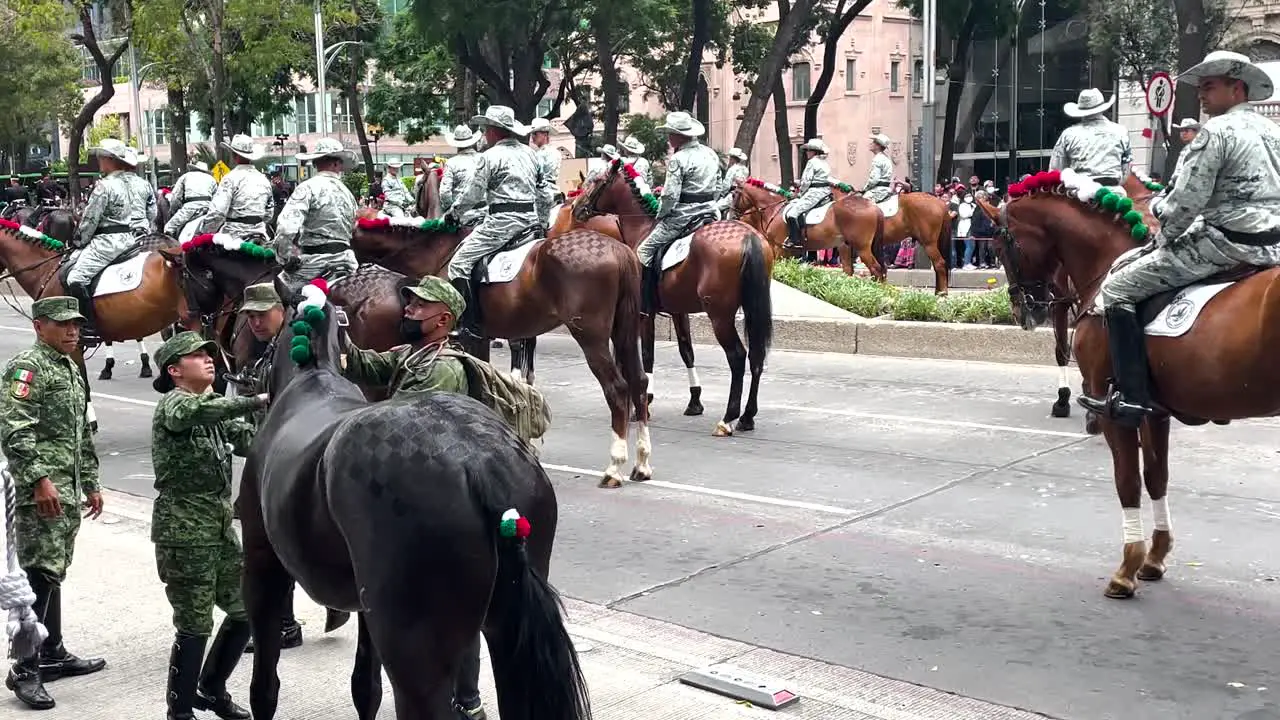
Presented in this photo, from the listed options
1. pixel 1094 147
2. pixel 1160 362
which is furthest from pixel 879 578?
pixel 1094 147

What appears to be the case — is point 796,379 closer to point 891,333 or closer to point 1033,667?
point 891,333

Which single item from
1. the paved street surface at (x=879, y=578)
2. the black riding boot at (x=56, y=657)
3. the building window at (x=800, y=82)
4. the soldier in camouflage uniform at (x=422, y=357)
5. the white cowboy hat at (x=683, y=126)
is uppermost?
the building window at (x=800, y=82)

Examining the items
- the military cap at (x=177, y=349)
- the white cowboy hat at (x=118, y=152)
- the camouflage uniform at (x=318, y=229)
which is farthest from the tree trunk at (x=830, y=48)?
the military cap at (x=177, y=349)

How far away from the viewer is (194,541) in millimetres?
5316

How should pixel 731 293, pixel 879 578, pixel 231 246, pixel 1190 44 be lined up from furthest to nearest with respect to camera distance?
pixel 1190 44 < pixel 731 293 < pixel 231 246 < pixel 879 578

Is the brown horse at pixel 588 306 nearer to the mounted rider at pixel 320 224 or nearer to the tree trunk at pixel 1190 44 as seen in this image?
the mounted rider at pixel 320 224

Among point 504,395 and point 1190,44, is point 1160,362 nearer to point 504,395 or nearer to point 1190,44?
point 504,395

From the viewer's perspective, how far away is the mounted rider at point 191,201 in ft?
48.4

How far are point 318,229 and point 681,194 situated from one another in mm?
3555

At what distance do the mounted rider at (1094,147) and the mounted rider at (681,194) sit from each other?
10.6 ft

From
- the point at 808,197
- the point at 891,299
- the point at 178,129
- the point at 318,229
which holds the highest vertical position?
the point at 178,129

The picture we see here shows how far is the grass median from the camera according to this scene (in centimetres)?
1666

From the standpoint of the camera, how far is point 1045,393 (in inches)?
531

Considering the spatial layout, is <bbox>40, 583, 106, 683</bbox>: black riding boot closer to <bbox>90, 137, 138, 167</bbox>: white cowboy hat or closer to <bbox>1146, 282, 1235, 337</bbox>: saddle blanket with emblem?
<bbox>1146, 282, 1235, 337</bbox>: saddle blanket with emblem
